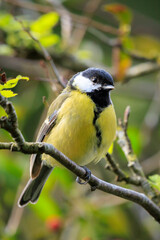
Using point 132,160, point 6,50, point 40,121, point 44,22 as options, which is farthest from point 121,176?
point 6,50

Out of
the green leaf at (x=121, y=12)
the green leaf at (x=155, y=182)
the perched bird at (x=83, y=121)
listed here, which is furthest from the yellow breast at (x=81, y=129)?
the green leaf at (x=121, y=12)

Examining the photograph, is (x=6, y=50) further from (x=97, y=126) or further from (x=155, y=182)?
(x=155, y=182)

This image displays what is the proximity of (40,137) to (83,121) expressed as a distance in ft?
1.62

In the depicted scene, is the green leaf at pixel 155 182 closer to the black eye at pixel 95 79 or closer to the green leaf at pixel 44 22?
the black eye at pixel 95 79

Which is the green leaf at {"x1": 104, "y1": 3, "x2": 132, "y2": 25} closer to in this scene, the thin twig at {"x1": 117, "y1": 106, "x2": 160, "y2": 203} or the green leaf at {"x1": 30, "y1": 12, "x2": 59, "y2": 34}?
the green leaf at {"x1": 30, "y1": 12, "x2": 59, "y2": 34}

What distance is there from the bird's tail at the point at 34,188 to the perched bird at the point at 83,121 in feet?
0.73

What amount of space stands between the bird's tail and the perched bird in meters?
0.22

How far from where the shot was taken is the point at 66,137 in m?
2.62

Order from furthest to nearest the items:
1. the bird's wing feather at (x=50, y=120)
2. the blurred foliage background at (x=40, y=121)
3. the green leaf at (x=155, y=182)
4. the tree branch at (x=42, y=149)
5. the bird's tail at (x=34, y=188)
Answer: the blurred foliage background at (x=40, y=121) < the bird's tail at (x=34, y=188) < the bird's wing feather at (x=50, y=120) < the green leaf at (x=155, y=182) < the tree branch at (x=42, y=149)

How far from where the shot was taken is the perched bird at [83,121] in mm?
2607

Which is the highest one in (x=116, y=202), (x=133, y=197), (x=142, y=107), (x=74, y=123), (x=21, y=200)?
(x=74, y=123)

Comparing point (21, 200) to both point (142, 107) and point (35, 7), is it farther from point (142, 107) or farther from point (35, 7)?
point (142, 107)

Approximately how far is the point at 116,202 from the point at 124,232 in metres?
0.30

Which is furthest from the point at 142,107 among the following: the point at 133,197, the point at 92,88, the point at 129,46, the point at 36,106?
the point at 133,197
